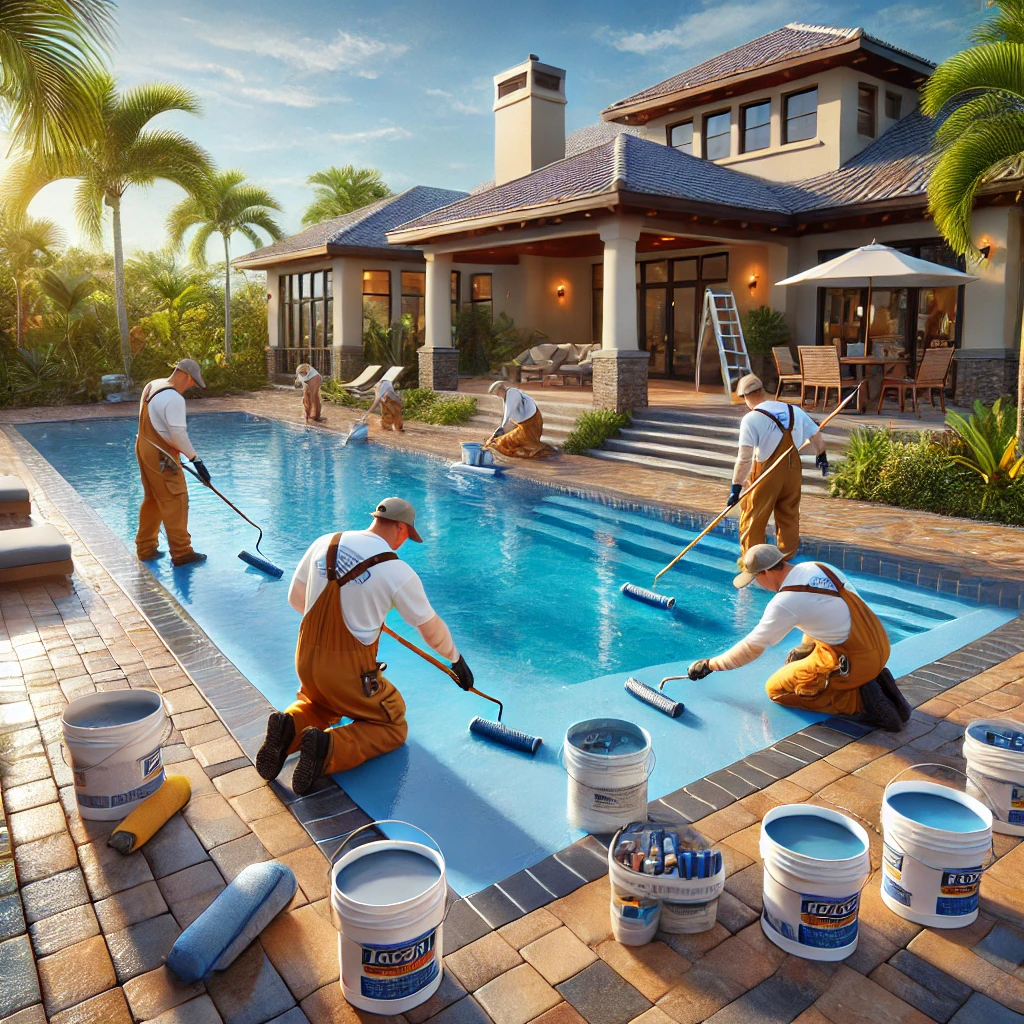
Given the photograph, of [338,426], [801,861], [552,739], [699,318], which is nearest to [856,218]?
[699,318]

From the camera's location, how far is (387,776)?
15.0 feet

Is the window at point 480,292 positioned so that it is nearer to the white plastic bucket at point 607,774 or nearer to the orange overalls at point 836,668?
the orange overalls at point 836,668

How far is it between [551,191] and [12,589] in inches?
498

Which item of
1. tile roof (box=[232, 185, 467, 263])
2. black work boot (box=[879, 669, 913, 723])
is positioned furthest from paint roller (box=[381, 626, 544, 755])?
tile roof (box=[232, 185, 467, 263])

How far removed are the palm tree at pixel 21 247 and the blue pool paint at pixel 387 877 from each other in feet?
82.1

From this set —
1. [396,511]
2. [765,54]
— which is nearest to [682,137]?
[765,54]

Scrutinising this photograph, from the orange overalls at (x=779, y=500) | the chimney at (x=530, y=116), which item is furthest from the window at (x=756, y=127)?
the orange overalls at (x=779, y=500)

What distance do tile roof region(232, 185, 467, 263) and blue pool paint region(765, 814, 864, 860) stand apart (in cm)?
2164

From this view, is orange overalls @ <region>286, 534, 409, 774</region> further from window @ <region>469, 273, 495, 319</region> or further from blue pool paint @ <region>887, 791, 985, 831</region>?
window @ <region>469, 273, 495, 319</region>

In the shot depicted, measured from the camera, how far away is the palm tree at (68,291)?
917 inches

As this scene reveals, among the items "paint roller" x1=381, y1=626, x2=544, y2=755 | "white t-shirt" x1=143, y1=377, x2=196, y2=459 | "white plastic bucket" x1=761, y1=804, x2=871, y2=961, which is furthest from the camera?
"white t-shirt" x1=143, y1=377, x2=196, y2=459

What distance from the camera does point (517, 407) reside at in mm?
13969

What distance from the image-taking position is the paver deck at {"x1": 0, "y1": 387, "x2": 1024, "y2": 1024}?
9.30 feet

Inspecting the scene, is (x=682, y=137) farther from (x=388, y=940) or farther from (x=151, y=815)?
(x=388, y=940)
